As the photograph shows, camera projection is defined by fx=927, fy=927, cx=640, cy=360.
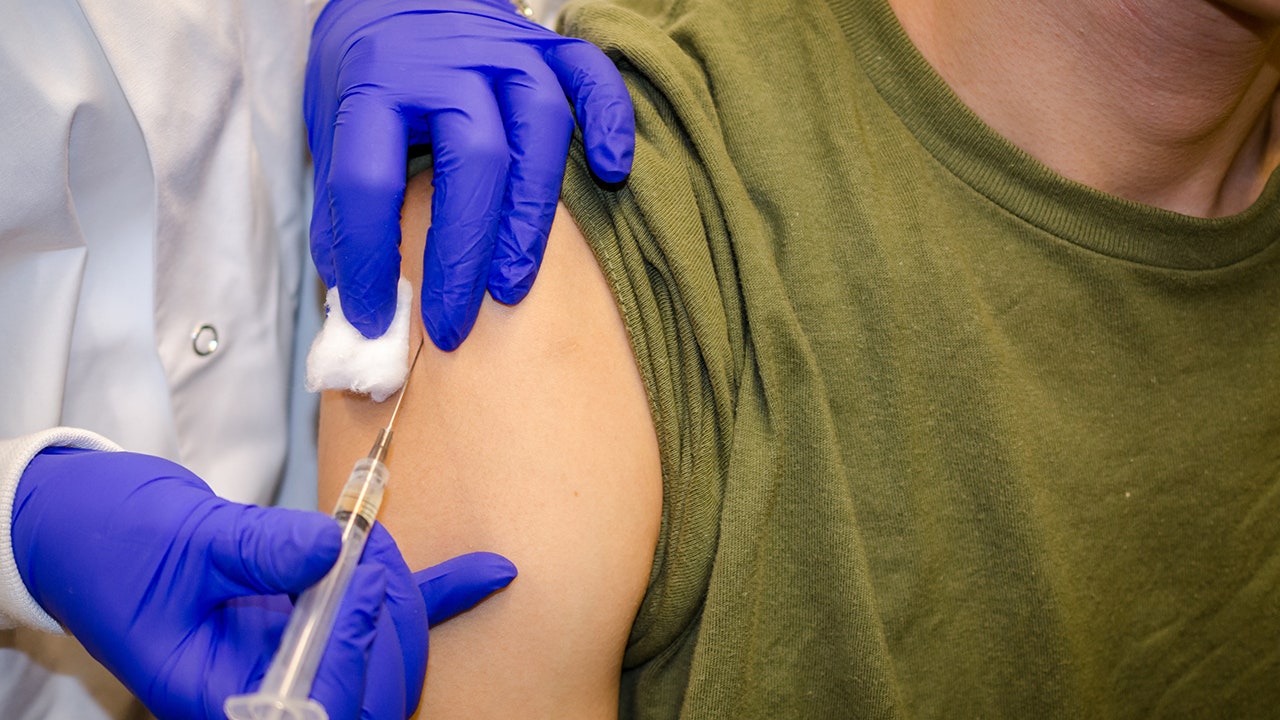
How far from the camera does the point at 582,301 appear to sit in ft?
2.88

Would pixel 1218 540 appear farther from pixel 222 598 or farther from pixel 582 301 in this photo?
pixel 222 598

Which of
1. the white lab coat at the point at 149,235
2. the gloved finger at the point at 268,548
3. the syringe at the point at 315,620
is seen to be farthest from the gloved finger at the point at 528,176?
the white lab coat at the point at 149,235

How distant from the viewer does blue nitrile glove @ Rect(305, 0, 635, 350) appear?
843 millimetres

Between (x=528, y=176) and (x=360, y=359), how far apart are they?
231mm

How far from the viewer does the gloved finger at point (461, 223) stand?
835 millimetres

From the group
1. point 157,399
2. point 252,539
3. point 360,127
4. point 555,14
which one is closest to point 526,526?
point 252,539

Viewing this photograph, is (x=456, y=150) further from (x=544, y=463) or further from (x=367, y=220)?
(x=544, y=463)

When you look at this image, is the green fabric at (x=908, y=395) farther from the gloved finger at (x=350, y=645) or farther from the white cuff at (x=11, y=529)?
the white cuff at (x=11, y=529)

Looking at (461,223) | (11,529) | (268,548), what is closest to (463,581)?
(268,548)

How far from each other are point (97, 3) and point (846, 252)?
821 mm

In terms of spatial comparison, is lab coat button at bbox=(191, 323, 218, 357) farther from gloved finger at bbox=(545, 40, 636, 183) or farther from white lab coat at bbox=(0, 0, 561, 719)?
gloved finger at bbox=(545, 40, 636, 183)

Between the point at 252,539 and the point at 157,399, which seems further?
the point at 157,399

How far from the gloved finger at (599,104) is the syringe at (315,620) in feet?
1.01

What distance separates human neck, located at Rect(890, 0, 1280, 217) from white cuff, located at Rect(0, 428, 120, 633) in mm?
994
